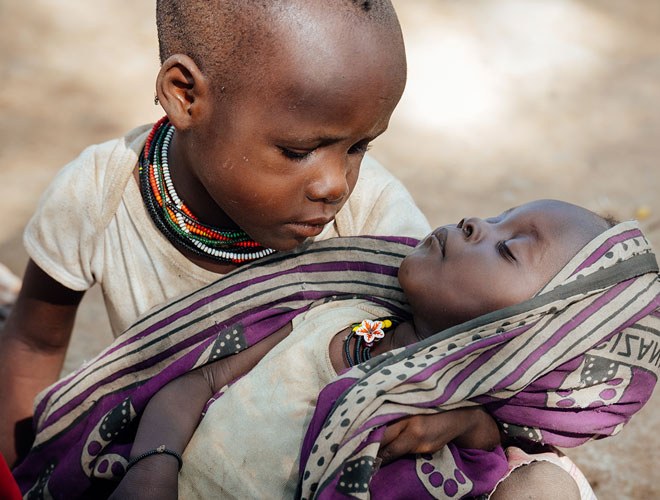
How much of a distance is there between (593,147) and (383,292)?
11.2ft

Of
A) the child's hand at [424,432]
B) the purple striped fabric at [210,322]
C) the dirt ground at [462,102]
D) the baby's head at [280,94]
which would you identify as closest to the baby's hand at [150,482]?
the purple striped fabric at [210,322]

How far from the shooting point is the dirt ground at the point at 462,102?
4.35 metres

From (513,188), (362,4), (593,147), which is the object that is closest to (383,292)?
(362,4)

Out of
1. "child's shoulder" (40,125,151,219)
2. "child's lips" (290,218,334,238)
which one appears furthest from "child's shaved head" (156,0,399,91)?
"child's shoulder" (40,125,151,219)

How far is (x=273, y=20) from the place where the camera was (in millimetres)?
1468

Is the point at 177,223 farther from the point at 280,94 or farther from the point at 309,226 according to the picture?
the point at 280,94

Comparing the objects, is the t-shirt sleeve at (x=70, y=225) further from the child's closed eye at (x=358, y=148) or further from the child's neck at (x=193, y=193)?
the child's closed eye at (x=358, y=148)

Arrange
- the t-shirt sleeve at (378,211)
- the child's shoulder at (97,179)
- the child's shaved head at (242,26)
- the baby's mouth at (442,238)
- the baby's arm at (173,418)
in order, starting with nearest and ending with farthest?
the child's shaved head at (242,26) → the baby's arm at (173,418) → the baby's mouth at (442,238) → the child's shoulder at (97,179) → the t-shirt sleeve at (378,211)

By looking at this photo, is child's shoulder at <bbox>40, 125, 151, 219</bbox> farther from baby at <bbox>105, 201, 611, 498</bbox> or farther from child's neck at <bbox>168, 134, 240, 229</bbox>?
baby at <bbox>105, 201, 611, 498</bbox>

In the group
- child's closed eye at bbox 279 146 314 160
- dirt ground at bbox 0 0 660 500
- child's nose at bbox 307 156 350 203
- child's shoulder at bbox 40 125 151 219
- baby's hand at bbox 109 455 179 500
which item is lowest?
baby's hand at bbox 109 455 179 500

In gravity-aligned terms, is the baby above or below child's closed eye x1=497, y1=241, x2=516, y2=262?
below

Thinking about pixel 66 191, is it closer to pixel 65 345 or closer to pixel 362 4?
pixel 65 345

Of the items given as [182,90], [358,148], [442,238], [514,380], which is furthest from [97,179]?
[514,380]

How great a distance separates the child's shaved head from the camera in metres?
1.47
